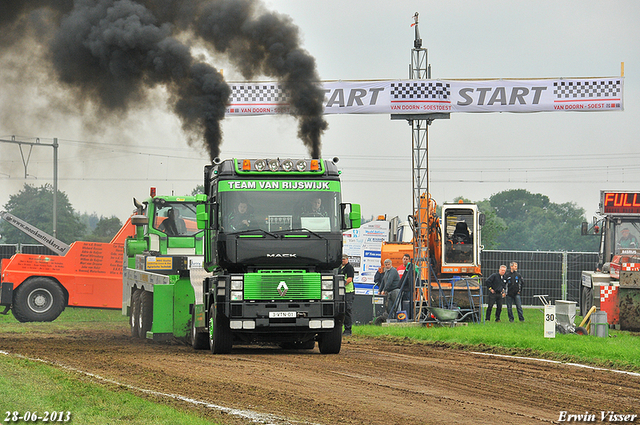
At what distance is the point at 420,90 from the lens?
2239 centimetres

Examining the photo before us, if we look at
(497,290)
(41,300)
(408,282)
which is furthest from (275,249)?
(497,290)

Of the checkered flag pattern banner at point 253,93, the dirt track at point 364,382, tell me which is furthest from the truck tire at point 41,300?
the dirt track at point 364,382

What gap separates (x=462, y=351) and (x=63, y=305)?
40.1ft

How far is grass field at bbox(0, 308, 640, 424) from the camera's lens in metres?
8.28

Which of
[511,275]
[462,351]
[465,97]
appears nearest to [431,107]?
[465,97]

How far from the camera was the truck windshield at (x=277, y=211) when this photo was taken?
43.5 ft

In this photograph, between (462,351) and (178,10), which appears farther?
(178,10)

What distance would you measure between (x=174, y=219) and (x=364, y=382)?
977 cm

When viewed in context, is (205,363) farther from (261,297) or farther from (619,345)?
(619,345)

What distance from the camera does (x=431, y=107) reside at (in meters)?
22.3

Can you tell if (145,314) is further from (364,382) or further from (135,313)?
(364,382)

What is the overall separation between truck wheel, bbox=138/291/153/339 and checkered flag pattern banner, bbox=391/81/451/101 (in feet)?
29.7

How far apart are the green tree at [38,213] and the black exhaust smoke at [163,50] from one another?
63.3m

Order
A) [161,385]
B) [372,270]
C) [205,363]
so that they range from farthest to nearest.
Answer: [372,270] → [205,363] → [161,385]
